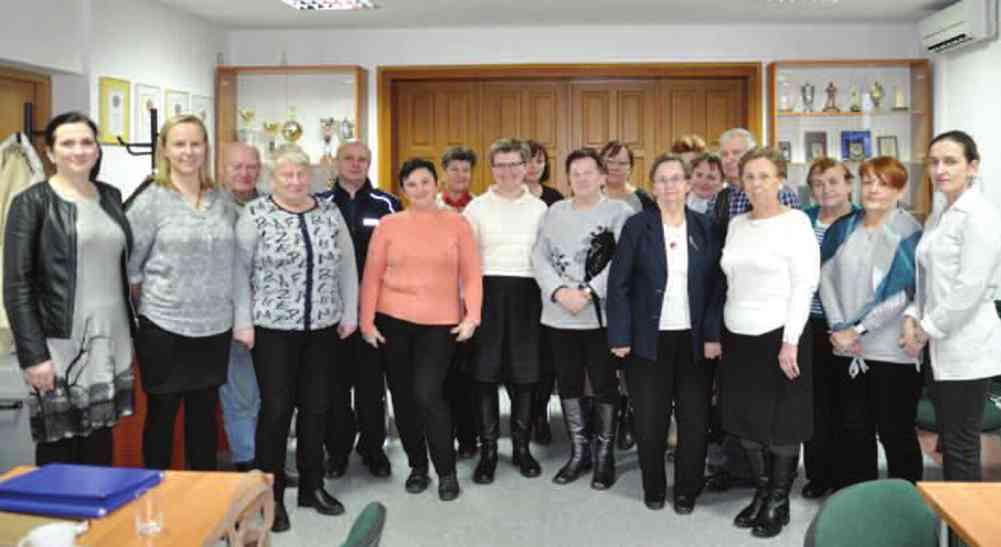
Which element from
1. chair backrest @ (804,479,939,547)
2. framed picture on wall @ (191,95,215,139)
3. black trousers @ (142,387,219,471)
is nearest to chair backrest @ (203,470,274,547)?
chair backrest @ (804,479,939,547)

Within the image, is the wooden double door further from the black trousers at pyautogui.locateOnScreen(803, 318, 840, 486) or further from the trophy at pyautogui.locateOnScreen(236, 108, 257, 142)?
the black trousers at pyautogui.locateOnScreen(803, 318, 840, 486)

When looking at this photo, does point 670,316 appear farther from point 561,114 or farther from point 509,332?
point 561,114

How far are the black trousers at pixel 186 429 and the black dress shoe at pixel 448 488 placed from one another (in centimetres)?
100

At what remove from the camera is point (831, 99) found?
707cm

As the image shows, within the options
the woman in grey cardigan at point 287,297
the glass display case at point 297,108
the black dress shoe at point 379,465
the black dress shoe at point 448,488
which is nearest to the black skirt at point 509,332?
the black dress shoe at point 448,488

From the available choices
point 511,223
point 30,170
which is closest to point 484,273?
point 511,223

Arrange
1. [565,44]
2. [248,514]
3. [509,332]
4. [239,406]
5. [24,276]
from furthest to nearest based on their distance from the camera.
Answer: [565,44]
[509,332]
[239,406]
[24,276]
[248,514]

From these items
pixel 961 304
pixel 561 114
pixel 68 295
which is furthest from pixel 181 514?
pixel 561 114

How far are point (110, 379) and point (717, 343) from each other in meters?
2.16

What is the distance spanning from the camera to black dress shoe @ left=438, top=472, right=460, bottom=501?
3.85m

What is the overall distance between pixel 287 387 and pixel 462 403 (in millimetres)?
1278

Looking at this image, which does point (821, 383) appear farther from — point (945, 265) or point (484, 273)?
point (484, 273)

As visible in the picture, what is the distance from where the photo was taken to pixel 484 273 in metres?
3.98

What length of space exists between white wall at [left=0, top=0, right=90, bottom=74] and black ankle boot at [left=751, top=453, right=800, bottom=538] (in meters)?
4.21
